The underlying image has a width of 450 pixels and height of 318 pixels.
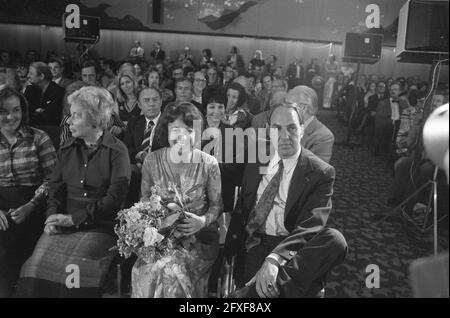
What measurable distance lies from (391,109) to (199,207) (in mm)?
5653

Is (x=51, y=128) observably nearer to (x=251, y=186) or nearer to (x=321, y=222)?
(x=251, y=186)

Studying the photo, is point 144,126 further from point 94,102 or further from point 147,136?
point 94,102

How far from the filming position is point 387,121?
6.66 meters

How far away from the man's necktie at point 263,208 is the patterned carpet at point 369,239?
0.79m

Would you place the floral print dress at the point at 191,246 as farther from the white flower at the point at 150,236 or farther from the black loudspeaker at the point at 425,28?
the black loudspeaker at the point at 425,28

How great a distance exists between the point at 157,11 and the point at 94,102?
1058 cm

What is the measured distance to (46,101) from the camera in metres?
4.16

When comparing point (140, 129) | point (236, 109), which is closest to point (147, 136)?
point (140, 129)

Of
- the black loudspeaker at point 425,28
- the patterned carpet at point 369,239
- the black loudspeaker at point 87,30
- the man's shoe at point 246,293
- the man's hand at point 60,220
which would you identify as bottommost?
the patterned carpet at point 369,239

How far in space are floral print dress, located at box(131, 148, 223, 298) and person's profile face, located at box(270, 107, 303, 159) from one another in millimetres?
426

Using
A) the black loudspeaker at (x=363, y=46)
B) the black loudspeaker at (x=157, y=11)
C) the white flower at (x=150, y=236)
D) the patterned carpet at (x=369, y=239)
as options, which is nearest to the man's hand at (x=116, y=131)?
the white flower at (x=150, y=236)

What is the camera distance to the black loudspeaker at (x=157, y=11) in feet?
38.4

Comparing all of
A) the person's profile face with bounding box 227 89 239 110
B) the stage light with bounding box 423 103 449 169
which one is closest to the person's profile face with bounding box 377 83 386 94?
the person's profile face with bounding box 227 89 239 110
